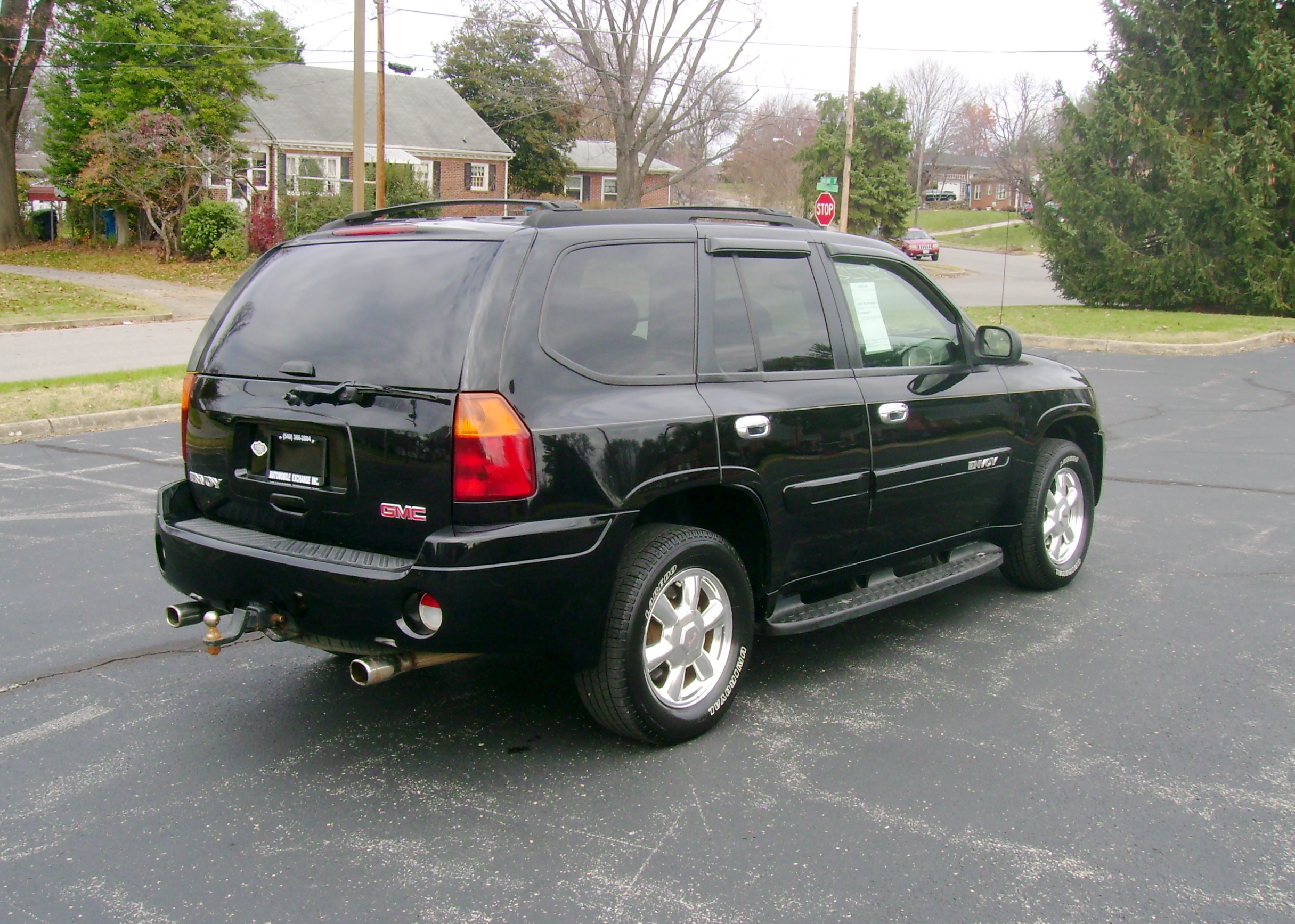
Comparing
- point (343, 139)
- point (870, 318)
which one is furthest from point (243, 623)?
point (343, 139)

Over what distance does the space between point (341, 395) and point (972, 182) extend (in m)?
118

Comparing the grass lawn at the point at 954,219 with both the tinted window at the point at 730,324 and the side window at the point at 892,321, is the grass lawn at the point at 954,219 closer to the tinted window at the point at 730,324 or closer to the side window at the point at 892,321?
the side window at the point at 892,321

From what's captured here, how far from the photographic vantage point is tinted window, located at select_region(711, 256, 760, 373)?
4.29 metres

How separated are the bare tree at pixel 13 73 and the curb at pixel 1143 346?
111 ft

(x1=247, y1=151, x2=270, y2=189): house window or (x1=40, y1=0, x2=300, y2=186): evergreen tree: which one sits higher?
(x1=40, y1=0, x2=300, y2=186): evergreen tree

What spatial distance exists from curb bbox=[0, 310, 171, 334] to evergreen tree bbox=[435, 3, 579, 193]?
3594 cm

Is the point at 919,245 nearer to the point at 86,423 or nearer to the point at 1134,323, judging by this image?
the point at 1134,323

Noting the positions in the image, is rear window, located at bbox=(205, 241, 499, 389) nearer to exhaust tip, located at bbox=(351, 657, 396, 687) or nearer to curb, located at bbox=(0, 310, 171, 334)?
exhaust tip, located at bbox=(351, 657, 396, 687)

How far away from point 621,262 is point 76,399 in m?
9.20

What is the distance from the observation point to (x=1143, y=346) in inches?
727

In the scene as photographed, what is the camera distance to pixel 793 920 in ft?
9.80

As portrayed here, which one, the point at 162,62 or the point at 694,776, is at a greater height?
the point at 162,62

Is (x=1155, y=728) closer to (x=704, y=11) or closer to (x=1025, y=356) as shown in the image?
(x=1025, y=356)

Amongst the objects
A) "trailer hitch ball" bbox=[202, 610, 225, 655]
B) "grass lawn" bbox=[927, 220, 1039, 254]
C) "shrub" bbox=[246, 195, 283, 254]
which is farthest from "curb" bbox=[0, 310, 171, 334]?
"grass lawn" bbox=[927, 220, 1039, 254]
